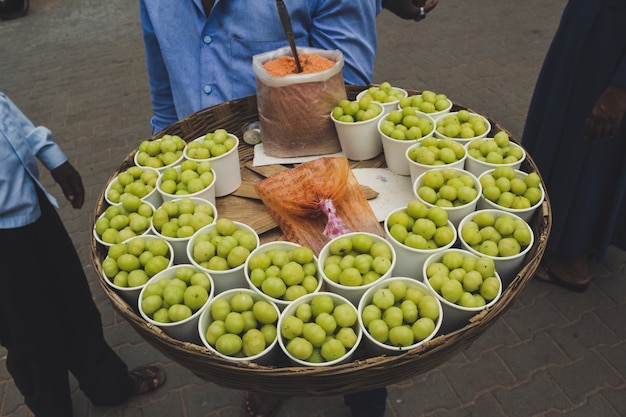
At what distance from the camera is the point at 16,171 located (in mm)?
1949

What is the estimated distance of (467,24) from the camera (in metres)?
7.42

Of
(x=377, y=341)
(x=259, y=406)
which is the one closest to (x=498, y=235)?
(x=377, y=341)

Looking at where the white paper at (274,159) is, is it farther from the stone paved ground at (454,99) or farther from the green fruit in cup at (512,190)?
the stone paved ground at (454,99)

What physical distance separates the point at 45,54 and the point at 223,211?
7839mm

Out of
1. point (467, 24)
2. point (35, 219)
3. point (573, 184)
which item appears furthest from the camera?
point (467, 24)

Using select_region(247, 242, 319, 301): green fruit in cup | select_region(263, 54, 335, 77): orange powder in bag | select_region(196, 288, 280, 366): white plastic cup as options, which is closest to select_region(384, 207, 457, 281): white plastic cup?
select_region(247, 242, 319, 301): green fruit in cup

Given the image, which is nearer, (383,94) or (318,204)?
(318,204)

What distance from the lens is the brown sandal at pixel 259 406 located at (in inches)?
102

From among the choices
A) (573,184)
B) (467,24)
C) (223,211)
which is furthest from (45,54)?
(573,184)

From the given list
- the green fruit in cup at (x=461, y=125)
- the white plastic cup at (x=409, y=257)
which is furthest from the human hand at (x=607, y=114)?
the white plastic cup at (x=409, y=257)

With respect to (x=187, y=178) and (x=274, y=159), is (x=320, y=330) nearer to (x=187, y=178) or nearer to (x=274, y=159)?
(x=187, y=178)

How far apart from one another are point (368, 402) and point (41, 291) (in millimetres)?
1644

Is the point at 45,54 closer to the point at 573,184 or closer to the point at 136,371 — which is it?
the point at 136,371

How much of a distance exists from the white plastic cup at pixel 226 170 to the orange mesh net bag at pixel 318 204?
6.7 inches
